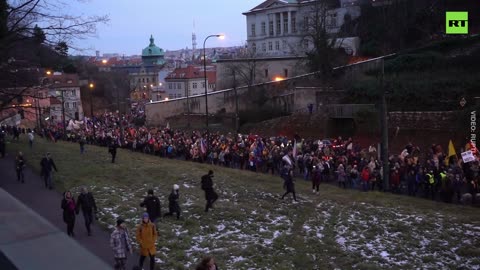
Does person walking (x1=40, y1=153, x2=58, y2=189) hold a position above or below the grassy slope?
above

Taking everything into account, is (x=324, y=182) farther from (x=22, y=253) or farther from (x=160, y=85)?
(x=160, y=85)

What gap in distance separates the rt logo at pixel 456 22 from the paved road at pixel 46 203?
111ft

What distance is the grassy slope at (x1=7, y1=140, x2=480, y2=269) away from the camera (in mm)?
12078

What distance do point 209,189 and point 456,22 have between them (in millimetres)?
33712

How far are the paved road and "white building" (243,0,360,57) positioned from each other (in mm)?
48279

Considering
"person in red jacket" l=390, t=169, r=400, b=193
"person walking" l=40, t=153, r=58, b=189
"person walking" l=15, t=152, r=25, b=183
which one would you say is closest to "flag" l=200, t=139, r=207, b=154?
"person walking" l=40, t=153, r=58, b=189

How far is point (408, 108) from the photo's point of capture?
34344 millimetres

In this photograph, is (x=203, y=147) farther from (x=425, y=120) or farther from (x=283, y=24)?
(x=283, y=24)

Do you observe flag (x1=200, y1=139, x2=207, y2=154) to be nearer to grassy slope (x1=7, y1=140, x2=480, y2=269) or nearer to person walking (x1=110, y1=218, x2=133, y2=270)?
grassy slope (x1=7, y1=140, x2=480, y2=269)

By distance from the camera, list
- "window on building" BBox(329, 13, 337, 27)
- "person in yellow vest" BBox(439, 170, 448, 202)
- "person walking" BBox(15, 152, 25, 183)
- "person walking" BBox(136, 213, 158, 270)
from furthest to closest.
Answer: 1. "window on building" BBox(329, 13, 337, 27)
2. "person walking" BBox(15, 152, 25, 183)
3. "person in yellow vest" BBox(439, 170, 448, 202)
4. "person walking" BBox(136, 213, 158, 270)

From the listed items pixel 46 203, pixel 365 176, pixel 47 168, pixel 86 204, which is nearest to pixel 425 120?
pixel 365 176

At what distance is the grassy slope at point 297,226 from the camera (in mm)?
12078

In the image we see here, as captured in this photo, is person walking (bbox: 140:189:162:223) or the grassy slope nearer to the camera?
the grassy slope

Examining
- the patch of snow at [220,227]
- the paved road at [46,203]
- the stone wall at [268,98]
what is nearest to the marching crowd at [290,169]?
the paved road at [46,203]
